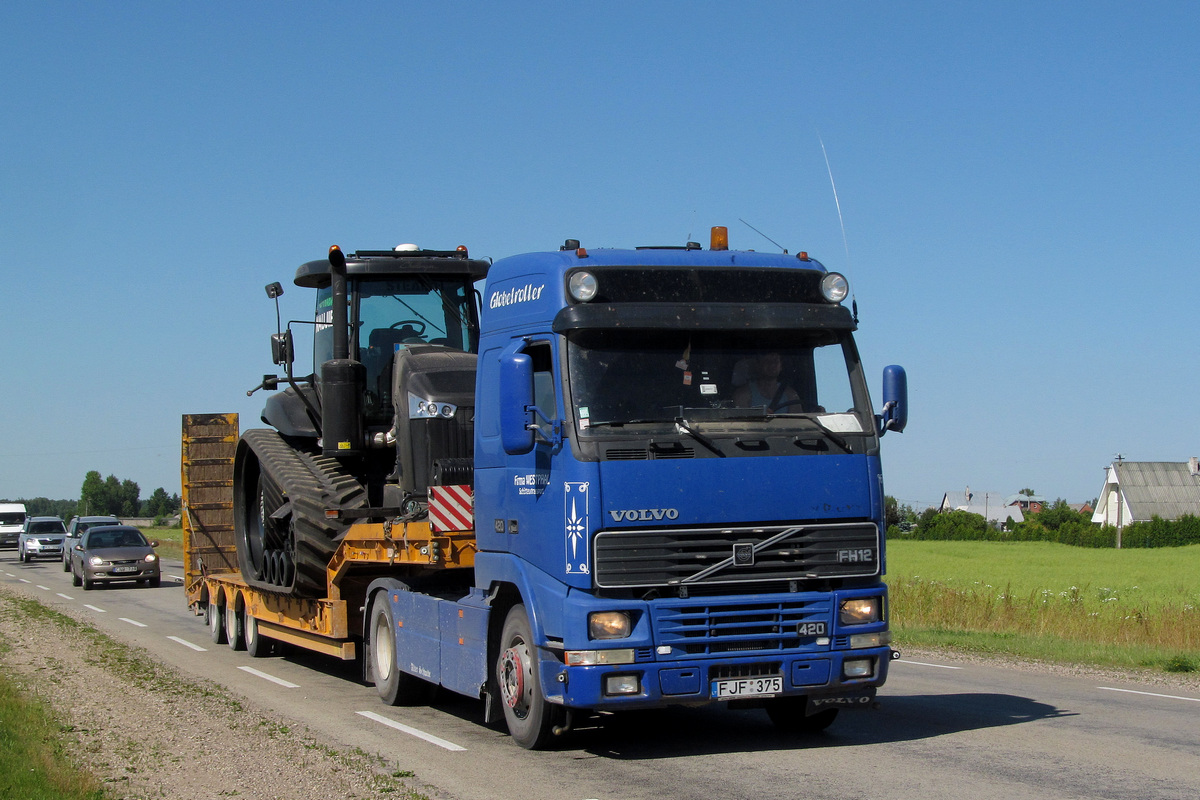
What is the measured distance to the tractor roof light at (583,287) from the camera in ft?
27.5

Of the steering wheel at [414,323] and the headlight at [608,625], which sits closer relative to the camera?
the headlight at [608,625]

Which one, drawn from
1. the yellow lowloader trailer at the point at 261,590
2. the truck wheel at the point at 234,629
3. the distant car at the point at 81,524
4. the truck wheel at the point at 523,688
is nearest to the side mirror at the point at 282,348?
the yellow lowloader trailer at the point at 261,590

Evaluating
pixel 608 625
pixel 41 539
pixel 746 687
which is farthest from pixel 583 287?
pixel 41 539

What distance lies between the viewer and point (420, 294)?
45.6 ft

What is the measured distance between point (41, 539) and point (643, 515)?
150ft

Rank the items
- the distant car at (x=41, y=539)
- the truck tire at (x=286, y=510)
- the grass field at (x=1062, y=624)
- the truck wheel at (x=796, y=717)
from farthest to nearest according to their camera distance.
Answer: the distant car at (x=41, y=539), the grass field at (x=1062, y=624), the truck tire at (x=286, y=510), the truck wheel at (x=796, y=717)

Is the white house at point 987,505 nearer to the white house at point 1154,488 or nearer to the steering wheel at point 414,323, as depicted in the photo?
the white house at point 1154,488

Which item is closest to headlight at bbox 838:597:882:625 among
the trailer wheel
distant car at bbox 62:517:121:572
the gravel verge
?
the gravel verge

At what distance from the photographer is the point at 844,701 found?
865cm

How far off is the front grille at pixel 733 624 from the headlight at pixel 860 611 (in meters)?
0.15

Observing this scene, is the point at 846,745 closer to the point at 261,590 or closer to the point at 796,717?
the point at 796,717

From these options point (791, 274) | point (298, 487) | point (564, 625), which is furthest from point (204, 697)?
point (791, 274)

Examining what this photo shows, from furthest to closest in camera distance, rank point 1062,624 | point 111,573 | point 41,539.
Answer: point 41,539, point 111,573, point 1062,624

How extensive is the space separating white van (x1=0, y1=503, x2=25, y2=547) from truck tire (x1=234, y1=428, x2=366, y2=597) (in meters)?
50.4
